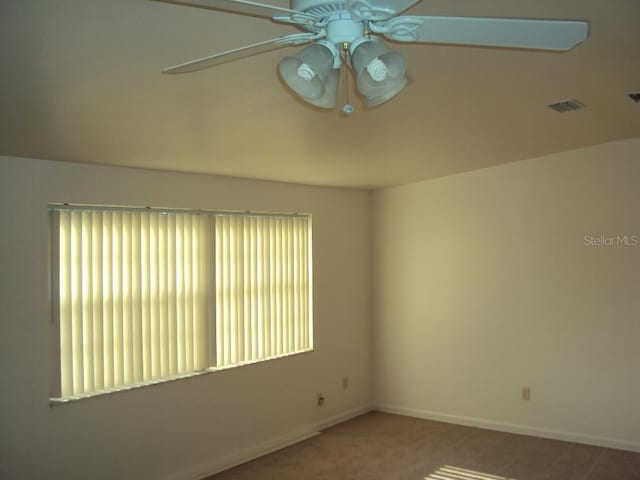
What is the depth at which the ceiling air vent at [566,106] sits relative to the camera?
3.86 m

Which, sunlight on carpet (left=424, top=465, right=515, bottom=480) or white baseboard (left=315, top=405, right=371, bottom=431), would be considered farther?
white baseboard (left=315, top=405, right=371, bottom=431)

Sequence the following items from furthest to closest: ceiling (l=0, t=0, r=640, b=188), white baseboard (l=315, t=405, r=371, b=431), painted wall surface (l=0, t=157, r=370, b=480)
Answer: white baseboard (l=315, t=405, r=371, b=431)
painted wall surface (l=0, t=157, r=370, b=480)
ceiling (l=0, t=0, r=640, b=188)

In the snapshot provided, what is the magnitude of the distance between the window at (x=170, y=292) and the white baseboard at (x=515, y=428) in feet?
4.53

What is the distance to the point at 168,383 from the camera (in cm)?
434

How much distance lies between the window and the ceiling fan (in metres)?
2.60

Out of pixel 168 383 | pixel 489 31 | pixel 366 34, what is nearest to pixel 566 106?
pixel 489 31

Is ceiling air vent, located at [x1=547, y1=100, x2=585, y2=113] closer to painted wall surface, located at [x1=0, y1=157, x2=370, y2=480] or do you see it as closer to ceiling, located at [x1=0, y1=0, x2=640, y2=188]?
ceiling, located at [x1=0, y1=0, x2=640, y2=188]

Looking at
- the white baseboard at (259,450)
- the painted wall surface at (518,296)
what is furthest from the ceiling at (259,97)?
the white baseboard at (259,450)

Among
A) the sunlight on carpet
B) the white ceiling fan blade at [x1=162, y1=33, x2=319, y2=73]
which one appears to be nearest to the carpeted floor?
the sunlight on carpet

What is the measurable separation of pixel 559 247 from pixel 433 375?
1.79 meters

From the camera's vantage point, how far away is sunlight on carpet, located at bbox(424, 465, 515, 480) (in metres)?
4.50

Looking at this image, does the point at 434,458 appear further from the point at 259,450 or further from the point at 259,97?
the point at 259,97

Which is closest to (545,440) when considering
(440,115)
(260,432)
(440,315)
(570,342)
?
(570,342)

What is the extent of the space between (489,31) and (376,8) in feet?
1.05
